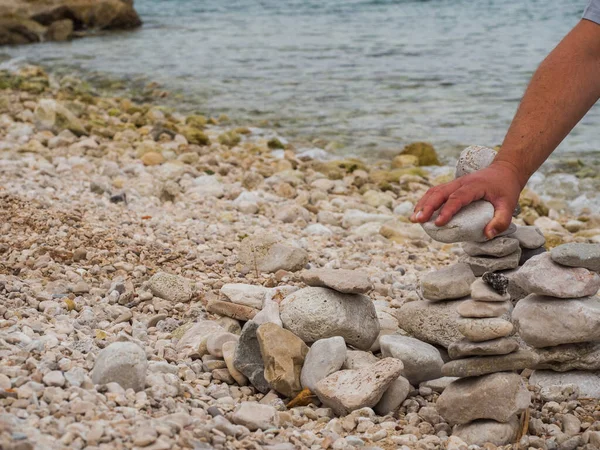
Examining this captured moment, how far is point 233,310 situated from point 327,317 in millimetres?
561

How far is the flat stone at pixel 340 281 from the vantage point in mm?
3254

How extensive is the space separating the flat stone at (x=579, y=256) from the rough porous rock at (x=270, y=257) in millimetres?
1778

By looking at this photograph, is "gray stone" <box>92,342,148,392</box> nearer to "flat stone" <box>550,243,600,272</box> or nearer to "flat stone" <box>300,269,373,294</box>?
"flat stone" <box>300,269,373,294</box>

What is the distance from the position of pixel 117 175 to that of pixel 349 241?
2.47 meters

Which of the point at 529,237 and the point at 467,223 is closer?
the point at 467,223

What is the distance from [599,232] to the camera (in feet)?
21.1

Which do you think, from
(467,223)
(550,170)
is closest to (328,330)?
(467,223)

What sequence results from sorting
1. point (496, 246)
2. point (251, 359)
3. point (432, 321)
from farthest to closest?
point (432, 321) < point (496, 246) < point (251, 359)

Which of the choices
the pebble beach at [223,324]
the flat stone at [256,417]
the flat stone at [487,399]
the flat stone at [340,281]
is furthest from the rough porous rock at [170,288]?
the flat stone at [487,399]

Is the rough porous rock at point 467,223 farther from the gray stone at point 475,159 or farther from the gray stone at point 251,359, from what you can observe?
the gray stone at point 251,359

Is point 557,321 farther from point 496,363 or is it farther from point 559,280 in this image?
point 496,363

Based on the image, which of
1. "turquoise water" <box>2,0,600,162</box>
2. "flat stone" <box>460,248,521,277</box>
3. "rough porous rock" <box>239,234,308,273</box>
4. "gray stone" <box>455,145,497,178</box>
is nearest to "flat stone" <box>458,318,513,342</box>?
"flat stone" <box>460,248,521,277</box>

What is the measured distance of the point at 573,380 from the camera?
3.14 metres

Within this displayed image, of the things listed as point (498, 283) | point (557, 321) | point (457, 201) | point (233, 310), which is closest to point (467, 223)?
point (457, 201)
